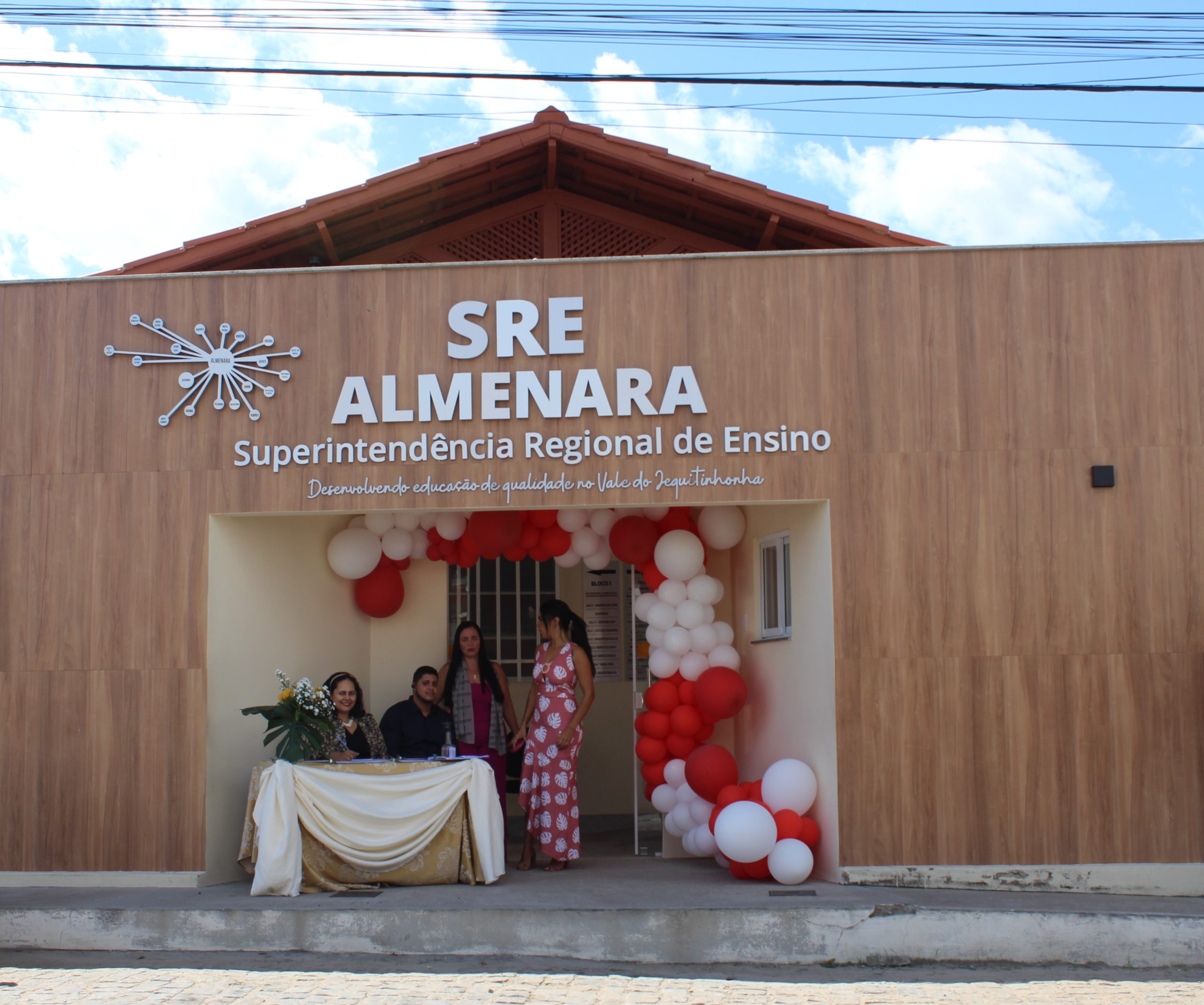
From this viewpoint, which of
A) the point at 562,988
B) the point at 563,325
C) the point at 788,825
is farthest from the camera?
the point at 563,325

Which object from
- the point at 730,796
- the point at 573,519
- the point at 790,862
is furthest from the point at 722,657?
the point at 790,862

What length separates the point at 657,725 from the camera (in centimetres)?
732

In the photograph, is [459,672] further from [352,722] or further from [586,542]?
[586,542]

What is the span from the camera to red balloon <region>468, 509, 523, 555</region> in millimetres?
7496

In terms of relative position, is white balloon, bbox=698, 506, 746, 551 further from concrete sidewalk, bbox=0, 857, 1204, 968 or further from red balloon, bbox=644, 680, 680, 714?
concrete sidewalk, bbox=0, 857, 1204, 968

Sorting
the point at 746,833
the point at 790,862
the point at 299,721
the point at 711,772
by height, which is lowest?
the point at 790,862

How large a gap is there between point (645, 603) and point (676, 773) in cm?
108

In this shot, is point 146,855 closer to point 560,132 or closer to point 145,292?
point 145,292

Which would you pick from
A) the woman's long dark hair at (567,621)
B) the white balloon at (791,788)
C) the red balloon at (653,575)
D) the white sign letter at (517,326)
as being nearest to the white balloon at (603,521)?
the red balloon at (653,575)

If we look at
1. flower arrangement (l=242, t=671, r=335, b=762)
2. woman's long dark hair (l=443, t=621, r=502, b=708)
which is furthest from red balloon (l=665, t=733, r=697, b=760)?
flower arrangement (l=242, t=671, r=335, b=762)

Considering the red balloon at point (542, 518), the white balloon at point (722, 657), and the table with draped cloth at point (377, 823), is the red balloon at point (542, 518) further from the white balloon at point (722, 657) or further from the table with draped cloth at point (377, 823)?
the table with draped cloth at point (377, 823)

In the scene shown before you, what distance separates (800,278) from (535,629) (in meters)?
4.27

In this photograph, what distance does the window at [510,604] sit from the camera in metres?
9.74

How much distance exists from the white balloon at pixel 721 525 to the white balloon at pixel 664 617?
0.55 meters
